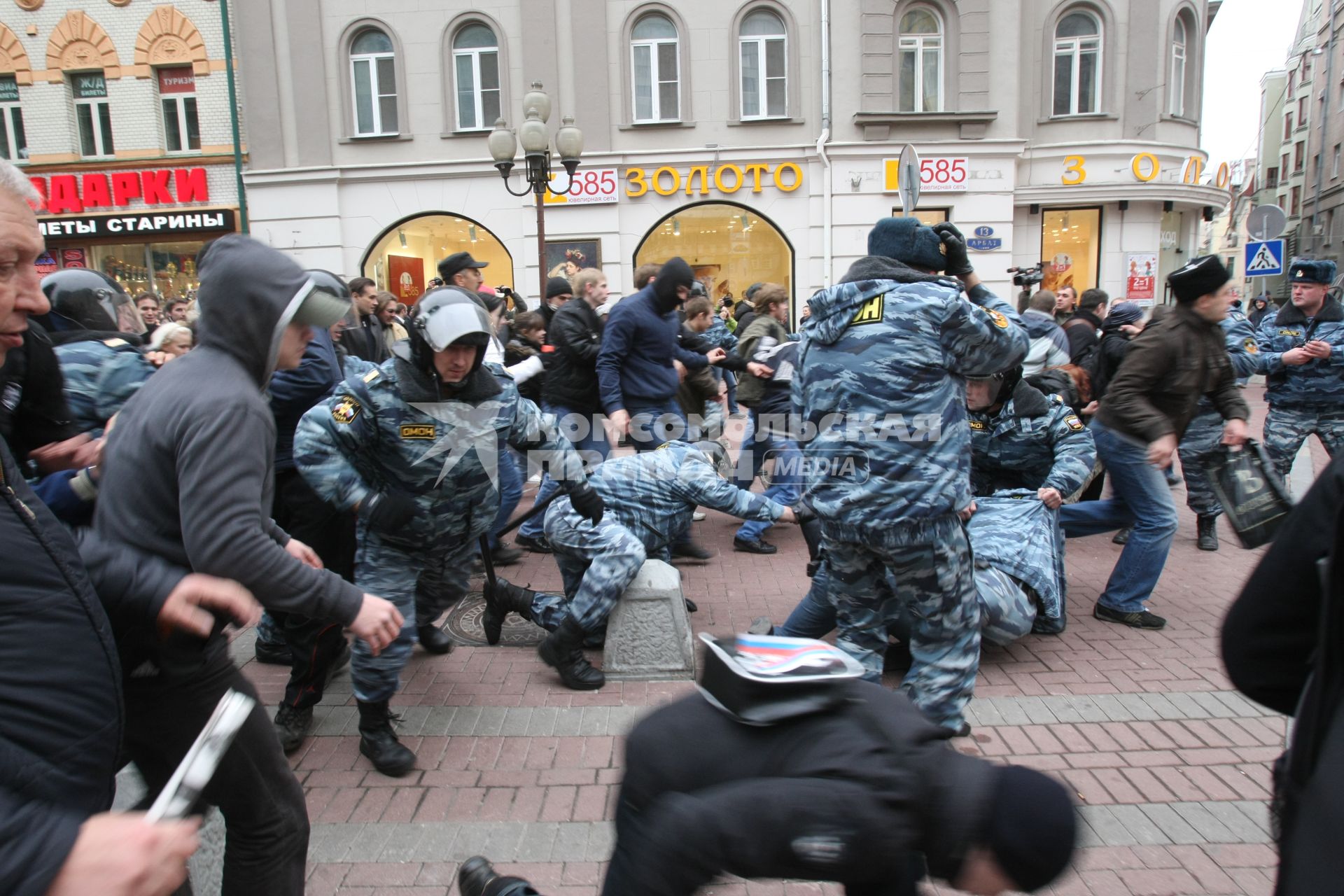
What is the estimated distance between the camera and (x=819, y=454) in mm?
3322

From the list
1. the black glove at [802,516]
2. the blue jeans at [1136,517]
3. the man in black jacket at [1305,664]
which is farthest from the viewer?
the blue jeans at [1136,517]

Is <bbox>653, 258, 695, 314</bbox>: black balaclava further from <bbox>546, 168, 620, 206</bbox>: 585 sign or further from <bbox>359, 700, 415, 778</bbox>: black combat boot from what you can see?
<bbox>546, 168, 620, 206</bbox>: 585 sign

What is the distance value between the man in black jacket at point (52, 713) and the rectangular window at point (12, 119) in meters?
20.5

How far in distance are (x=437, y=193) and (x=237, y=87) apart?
4308 mm

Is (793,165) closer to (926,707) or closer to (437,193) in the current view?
(437,193)

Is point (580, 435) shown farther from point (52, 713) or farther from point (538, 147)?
point (52, 713)

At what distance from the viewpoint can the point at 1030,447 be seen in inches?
192

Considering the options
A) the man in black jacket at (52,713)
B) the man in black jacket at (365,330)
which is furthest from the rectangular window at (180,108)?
the man in black jacket at (52,713)

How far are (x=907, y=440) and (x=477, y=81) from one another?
15845 millimetres

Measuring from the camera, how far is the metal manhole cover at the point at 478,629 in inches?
194

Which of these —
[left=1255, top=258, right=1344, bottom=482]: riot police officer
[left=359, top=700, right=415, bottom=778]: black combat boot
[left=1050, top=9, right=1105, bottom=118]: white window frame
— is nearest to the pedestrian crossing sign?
[left=1255, top=258, right=1344, bottom=482]: riot police officer

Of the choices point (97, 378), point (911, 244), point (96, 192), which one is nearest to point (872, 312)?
point (911, 244)

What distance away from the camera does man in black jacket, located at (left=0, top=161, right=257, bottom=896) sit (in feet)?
3.86

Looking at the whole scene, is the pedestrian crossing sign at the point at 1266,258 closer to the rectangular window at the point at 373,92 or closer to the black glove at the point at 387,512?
the black glove at the point at 387,512
